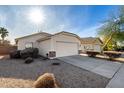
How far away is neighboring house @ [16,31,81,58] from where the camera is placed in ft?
44.4

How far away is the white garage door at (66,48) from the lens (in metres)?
13.9

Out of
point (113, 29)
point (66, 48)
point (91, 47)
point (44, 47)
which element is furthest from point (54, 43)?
point (91, 47)

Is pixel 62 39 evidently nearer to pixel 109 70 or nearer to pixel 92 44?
pixel 109 70

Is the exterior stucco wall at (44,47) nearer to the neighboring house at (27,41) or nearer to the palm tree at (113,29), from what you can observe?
the neighboring house at (27,41)

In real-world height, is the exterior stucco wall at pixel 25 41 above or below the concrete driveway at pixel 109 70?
above

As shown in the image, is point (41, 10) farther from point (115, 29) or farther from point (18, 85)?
point (115, 29)

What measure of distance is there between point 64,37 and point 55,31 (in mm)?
1125

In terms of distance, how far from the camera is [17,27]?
13.9m

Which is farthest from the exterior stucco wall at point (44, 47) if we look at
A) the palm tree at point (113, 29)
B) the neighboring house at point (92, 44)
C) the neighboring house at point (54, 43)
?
the neighboring house at point (92, 44)

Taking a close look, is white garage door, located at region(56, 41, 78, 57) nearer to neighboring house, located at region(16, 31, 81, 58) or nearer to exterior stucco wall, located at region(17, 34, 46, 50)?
neighboring house, located at region(16, 31, 81, 58)

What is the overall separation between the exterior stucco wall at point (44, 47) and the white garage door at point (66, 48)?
88cm
